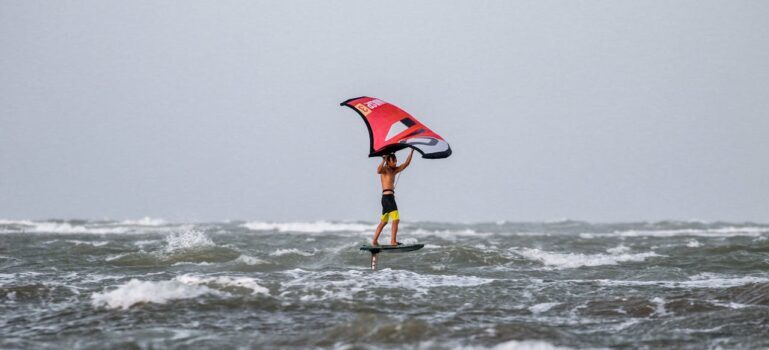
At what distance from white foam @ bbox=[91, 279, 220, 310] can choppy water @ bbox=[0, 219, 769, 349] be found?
39mm

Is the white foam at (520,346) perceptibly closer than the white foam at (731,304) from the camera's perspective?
Yes

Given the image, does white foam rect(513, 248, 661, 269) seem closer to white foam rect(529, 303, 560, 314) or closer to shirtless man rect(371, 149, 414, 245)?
shirtless man rect(371, 149, 414, 245)

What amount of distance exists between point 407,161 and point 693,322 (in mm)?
5622

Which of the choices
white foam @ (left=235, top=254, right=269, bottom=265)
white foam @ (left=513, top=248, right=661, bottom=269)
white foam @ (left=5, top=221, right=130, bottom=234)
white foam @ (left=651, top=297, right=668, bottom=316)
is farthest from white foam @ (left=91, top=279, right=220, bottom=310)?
white foam @ (left=5, top=221, right=130, bottom=234)

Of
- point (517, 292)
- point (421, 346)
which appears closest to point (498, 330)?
point (421, 346)

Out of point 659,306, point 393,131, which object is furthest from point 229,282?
point 659,306

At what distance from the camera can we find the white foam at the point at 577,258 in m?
19.2

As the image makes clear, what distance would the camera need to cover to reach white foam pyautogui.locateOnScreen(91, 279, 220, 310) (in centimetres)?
1154

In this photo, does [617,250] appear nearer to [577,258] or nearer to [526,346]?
[577,258]

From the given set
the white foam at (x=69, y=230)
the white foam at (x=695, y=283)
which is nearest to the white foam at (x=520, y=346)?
the white foam at (x=695, y=283)

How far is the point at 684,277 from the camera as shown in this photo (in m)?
16.3

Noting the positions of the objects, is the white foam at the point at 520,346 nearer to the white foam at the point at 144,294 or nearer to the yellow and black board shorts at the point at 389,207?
the white foam at the point at 144,294

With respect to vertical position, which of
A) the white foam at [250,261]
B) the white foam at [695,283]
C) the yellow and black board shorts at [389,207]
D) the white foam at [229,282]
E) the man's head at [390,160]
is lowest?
the white foam at [695,283]

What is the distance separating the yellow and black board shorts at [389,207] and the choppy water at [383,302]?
1.18m
